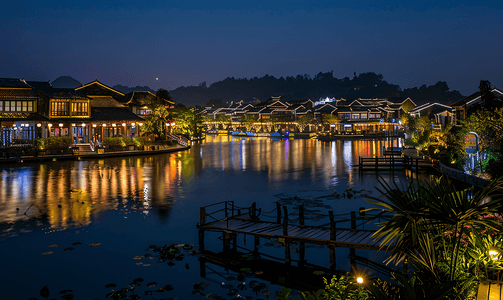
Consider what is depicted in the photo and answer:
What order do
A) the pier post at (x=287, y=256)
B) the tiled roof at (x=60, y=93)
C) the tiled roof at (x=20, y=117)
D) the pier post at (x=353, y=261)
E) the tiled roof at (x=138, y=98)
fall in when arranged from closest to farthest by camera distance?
the pier post at (x=353, y=261) → the pier post at (x=287, y=256) → the tiled roof at (x=20, y=117) → the tiled roof at (x=60, y=93) → the tiled roof at (x=138, y=98)

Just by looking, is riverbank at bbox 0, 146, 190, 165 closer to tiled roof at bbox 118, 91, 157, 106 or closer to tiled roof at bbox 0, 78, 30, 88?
tiled roof at bbox 0, 78, 30, 88

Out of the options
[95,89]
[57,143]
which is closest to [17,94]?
[57,143]

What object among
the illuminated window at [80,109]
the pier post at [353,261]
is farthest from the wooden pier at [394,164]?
the illuminated window at [80,109]

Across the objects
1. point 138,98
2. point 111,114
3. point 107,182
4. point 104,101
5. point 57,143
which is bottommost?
point 107,182

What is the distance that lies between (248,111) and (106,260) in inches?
5041

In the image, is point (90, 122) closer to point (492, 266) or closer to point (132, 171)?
point (132, 171)

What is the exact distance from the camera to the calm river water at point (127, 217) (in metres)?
12.5

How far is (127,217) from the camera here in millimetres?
20234

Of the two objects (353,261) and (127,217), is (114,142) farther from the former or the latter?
(353,261)

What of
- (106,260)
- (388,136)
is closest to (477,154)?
(106,260)

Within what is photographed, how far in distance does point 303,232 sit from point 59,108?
5217cm

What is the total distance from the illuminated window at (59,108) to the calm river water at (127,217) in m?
17.4

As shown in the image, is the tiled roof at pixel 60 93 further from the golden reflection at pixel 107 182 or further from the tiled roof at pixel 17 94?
the golden reflection at pixel 107 182

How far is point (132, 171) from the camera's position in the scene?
3653 centimetres
